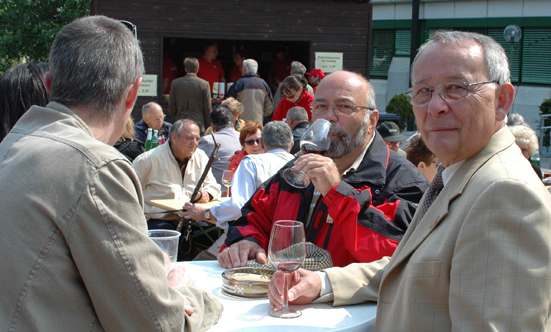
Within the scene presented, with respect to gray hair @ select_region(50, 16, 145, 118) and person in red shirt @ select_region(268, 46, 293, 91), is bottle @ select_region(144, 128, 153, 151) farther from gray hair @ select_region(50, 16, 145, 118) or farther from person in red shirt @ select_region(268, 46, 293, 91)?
gray hair @ select_region(50, 16, 145, 118)

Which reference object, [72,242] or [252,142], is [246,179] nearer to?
[252,142]

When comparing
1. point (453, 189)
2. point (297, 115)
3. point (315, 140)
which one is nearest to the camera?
point (453, 189)

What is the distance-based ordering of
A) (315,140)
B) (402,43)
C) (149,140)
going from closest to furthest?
(315,140) → (149,140) → (402,43)

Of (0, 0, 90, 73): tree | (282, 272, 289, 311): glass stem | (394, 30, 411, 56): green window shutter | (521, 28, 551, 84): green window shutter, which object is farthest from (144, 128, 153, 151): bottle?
(0, 0, 90, 73): tree

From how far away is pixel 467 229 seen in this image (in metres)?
1.40

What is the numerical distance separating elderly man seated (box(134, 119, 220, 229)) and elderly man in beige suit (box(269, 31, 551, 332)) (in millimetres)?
4345

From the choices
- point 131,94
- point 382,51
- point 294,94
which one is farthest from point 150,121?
point 382,51

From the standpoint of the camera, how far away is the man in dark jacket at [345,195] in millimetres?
2438

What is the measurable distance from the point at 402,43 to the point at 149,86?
12.6 meters

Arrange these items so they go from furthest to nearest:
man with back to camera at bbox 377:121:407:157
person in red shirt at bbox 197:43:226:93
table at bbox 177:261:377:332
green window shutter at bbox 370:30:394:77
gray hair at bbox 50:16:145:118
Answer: green window shutter at bbox 370:30:394:77
person in red shirt at bbox 197:43:226:93
man with back to camera at bbox 377:121:407:157
table at bbox 177:261:377:332
gray hair at bbox 50:16:145:118

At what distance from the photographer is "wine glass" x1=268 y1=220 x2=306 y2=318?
1942mm

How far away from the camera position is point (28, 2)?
2269 cm

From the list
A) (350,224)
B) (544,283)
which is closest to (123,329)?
(544,283)

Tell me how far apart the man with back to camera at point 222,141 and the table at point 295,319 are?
200 inches
